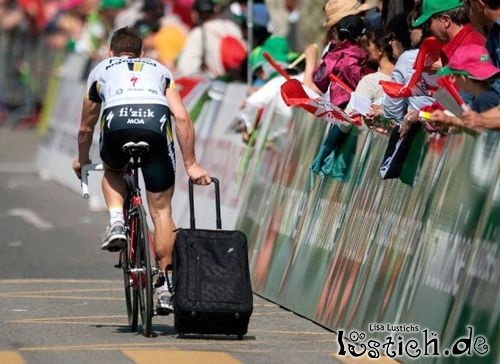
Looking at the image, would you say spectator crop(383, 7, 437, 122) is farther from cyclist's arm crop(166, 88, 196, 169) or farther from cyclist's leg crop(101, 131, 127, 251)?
cyclist's leg crop(101, 131, 127, 251)

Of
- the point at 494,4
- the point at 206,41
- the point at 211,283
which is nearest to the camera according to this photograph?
the point at 494,4

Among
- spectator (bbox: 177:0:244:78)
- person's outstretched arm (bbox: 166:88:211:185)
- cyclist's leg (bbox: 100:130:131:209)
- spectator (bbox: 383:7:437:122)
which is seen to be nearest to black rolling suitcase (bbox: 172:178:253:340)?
person's outstretched arm (bbox: 166:88:211:185)

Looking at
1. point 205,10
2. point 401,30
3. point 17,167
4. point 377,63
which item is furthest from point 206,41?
point 401,30

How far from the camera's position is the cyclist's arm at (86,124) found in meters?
11.0

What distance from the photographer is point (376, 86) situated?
1202cm

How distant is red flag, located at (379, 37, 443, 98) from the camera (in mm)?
10555

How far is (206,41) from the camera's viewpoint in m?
19.6

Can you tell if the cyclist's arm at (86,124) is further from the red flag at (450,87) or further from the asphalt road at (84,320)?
the red flag at (450,87)

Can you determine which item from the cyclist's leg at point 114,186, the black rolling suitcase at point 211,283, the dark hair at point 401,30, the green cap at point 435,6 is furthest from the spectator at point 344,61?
the black rolling suitcase at point 211,283

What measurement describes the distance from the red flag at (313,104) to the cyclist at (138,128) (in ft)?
4.48

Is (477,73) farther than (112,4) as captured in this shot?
No

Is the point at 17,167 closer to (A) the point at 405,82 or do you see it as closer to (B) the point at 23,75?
(B) the point at 23,75

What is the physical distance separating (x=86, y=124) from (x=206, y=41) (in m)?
8.67

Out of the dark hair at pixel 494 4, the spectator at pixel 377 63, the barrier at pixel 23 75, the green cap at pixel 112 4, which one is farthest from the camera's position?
the barrier at pixel 23 75
